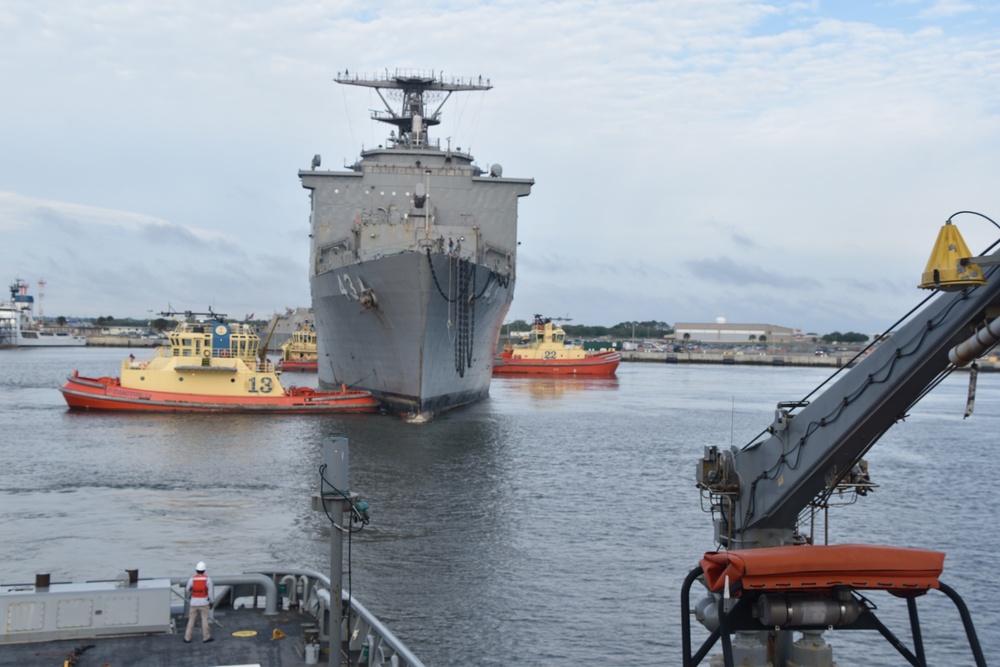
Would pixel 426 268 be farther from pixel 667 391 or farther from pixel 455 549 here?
pixel 667 391

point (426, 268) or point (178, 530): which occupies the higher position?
point (426, 268)

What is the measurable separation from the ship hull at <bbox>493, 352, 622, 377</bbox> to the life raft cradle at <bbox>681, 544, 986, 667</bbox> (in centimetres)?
7291

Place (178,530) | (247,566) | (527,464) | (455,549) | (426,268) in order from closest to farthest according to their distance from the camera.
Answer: (247,566) < (455,549) < (178,530) < (527,464) < (426,268)

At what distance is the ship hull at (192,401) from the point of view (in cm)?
3944

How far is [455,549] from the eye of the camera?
17703mm

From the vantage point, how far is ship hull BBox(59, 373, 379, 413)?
129 ft

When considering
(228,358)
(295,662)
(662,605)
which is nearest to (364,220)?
(228,358)

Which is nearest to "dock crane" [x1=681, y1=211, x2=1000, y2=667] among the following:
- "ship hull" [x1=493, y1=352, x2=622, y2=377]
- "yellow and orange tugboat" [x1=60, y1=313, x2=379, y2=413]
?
"yellow and orange tugboat" [x1=60, y1=313, x2=379, y2=413]

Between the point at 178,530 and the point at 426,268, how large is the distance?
16.1m

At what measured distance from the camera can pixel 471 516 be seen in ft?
67.6

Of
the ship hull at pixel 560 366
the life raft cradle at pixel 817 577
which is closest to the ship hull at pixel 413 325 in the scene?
the life raft cradle at pixel 817 577

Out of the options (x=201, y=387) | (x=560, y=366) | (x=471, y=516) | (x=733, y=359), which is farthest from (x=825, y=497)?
(x=733, y=359)

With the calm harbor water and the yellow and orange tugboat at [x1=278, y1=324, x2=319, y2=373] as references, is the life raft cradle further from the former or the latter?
the yellow and orange tugboat at [x1=278, y1=324, x2=319, y2=373]

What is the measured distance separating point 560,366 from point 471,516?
59.3 metres
